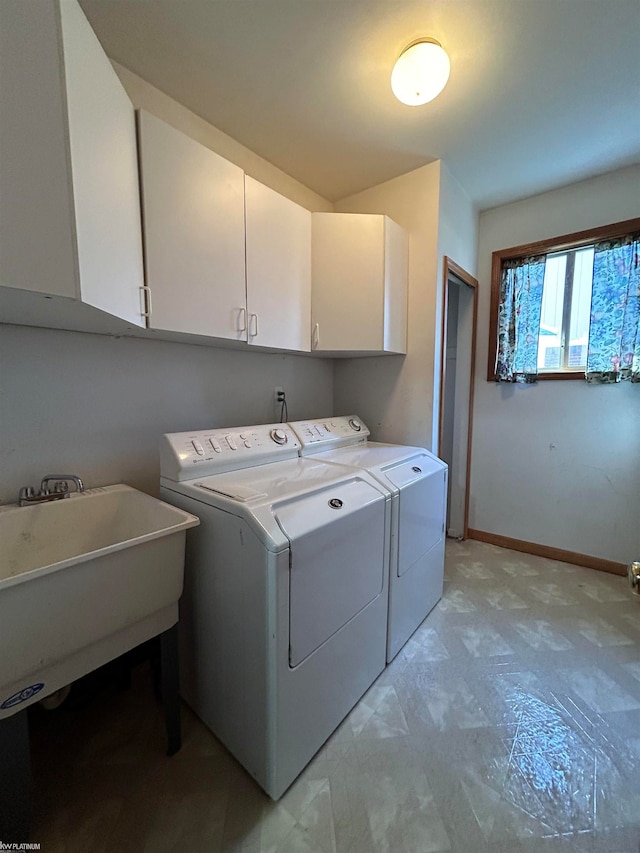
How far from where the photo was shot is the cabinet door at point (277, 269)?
5.36ft

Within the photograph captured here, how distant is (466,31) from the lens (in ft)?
4.20

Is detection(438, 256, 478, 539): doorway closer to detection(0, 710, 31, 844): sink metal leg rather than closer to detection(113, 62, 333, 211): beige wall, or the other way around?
detection(113, 62, 333, 211): beige wall

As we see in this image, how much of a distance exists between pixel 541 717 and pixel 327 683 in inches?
36.5

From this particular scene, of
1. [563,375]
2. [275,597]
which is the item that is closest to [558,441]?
[563,375]

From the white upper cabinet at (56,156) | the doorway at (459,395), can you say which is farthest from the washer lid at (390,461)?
the white upper cabinet at (56,156)

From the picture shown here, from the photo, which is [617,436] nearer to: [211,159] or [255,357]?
[255,357]

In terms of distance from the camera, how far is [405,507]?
1587 millimetres

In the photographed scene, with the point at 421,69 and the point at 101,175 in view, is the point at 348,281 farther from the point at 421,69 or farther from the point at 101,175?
the point at 101,175

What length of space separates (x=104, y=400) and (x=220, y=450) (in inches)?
22.2

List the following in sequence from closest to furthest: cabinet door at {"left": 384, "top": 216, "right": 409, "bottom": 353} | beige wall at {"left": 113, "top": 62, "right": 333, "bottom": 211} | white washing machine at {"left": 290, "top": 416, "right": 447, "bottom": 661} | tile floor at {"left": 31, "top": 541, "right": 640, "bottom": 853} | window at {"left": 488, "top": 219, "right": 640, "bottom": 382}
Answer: tile floor at {"left": 31, "top": 541, "right": 640, "bottom": 853}, beige wall at {"left": 113, "top": 62, "right": 333, "bottom": 211}, white washing machine at {"left": 290, "top": 416, "right": 447, "bottom": 661}, cabinet door at {"left": 384, "top": 216, "right": 409, "bottom": 353}, window at {"left": 488, "top": 219, "right": 640, "bottom": 382}

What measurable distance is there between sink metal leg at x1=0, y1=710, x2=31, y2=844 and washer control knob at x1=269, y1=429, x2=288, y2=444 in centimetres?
122

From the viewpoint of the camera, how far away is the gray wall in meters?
1.26

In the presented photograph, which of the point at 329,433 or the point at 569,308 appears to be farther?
the point at 569,308

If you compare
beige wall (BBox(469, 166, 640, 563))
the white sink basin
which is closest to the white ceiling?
beige wall (BBox(469, 166, 640, 563))
